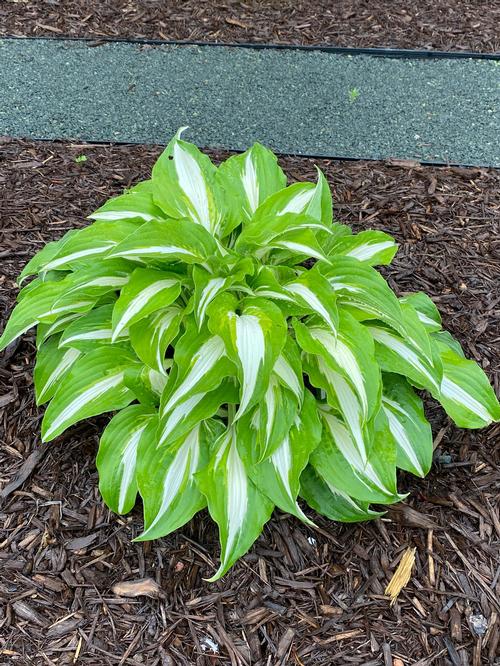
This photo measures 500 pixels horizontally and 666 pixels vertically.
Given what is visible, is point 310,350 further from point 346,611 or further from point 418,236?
point 418,236

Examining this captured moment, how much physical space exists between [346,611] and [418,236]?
1820mm

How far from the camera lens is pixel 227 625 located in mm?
1722

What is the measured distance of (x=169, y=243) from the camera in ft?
5.27

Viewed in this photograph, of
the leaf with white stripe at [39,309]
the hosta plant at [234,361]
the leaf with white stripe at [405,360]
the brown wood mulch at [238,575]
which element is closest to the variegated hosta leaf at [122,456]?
the hosta plant at [234,361]

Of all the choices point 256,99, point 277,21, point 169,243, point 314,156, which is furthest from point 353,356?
point 277,21

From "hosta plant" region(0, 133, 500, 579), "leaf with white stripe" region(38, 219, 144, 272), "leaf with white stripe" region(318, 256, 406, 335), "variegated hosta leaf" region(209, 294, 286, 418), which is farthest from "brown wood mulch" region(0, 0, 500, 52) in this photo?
"variegated hosta leaf" region(209, 294, 286, 418)

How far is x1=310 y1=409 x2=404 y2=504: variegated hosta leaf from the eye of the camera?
1733 mm

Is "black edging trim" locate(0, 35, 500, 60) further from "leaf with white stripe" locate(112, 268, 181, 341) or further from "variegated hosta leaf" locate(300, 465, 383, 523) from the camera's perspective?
"variegated hosta leaf" locate(300, 465, 383, 523)

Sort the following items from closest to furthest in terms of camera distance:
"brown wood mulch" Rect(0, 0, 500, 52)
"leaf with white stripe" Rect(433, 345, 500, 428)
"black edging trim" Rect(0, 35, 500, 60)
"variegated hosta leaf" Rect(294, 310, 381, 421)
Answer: "variegated hosta leaf" Rect(294, 310, 381, 421), "leaf with white stripe" Rect(433, 345, 500, 428), "black edging trim" Rect(0, 35, 500, 60), "brown wood mulch" Rect(0, 0, 500, 52)

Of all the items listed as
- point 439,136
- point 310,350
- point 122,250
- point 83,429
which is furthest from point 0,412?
point 439,136

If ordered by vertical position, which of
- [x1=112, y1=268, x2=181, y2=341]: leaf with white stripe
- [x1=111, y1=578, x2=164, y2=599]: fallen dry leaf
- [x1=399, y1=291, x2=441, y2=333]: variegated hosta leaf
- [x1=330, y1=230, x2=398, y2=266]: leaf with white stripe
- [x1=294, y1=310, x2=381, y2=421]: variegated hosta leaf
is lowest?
[x1=111, y1=578, x2=164, y2=599]: fallen dry leaf

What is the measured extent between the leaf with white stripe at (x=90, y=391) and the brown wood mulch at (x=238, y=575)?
0.30m

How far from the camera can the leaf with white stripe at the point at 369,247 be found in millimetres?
1964

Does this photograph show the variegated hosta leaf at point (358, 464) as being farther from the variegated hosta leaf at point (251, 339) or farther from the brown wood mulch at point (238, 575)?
the variegated hosta leaf at point (251, 339)
